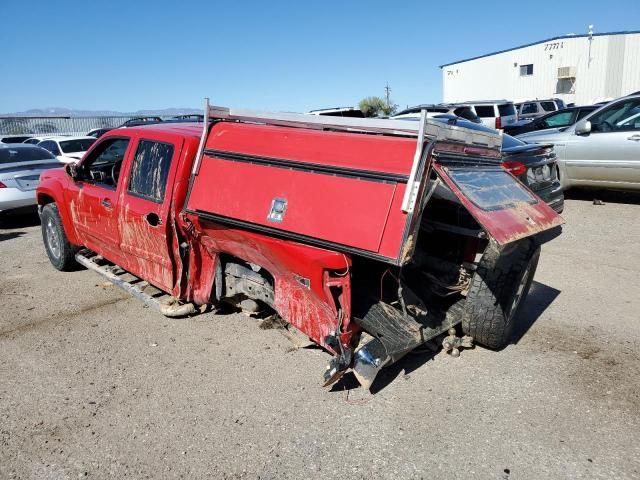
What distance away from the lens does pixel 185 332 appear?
461 cm

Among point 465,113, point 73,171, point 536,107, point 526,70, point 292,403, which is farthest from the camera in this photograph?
point 526,70

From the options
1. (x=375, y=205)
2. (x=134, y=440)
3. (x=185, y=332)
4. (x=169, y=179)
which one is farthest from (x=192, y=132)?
(x=134, y=440)

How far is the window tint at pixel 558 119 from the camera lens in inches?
512

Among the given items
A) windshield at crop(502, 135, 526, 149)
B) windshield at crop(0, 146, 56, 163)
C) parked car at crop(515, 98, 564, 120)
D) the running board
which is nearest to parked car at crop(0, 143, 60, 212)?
windshield at crop(0, 146, 56, 163)

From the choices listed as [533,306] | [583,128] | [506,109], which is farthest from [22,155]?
[506,109]

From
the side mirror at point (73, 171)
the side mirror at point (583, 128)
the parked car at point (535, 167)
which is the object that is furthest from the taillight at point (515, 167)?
the side mirror at point (73, 171)

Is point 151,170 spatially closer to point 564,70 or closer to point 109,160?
point 109,160

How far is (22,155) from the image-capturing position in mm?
10484

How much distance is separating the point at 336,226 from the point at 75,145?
14303mm

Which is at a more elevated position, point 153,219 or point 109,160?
point 109,160

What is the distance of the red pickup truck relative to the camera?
128 inches

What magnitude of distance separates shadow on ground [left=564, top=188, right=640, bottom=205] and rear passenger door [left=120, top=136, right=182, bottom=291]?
8.37 m

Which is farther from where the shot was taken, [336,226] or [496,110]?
[496,110]

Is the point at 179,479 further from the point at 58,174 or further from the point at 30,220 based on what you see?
the point at 30,220
